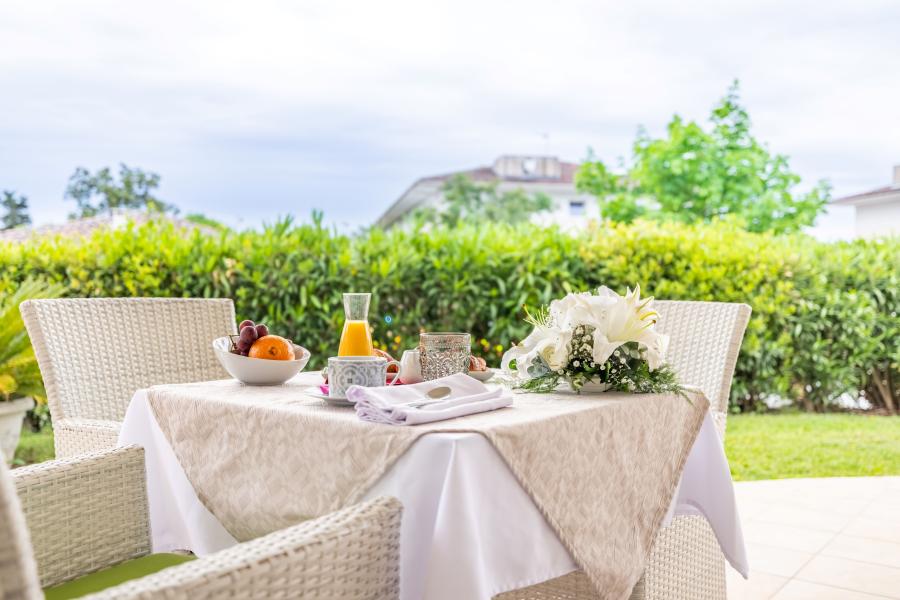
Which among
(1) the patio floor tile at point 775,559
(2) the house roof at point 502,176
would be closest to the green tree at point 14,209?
(2) the house roof at point 502,176

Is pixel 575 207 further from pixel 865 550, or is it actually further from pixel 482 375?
pixel 482 375

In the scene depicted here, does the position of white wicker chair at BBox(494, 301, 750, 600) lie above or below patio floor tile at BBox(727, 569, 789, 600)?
above

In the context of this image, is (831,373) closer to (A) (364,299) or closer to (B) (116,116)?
(A) (364,299)

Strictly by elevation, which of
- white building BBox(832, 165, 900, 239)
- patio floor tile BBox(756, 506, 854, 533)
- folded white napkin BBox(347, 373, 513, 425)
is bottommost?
patio floor tile BBox(756, 506, 854, 533)

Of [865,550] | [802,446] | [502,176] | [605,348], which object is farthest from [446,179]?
[605,348]

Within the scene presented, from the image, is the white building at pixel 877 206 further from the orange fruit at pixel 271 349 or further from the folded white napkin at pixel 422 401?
the folded white napkin at pixel 422 401

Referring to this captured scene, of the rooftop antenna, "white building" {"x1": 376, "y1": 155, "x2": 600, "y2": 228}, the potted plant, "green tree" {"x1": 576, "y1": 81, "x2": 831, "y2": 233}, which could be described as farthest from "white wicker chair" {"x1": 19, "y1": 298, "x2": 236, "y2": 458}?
the rooftop antenna

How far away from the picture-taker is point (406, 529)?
1.43m

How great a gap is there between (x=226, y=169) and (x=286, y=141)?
3.37 metres

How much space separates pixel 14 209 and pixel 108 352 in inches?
709

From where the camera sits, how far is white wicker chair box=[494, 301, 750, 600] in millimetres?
1868

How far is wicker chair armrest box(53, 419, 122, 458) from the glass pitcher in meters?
0.75

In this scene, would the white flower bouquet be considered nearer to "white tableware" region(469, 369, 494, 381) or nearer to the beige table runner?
the beige table runner

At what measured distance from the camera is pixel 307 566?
47.4 inches
